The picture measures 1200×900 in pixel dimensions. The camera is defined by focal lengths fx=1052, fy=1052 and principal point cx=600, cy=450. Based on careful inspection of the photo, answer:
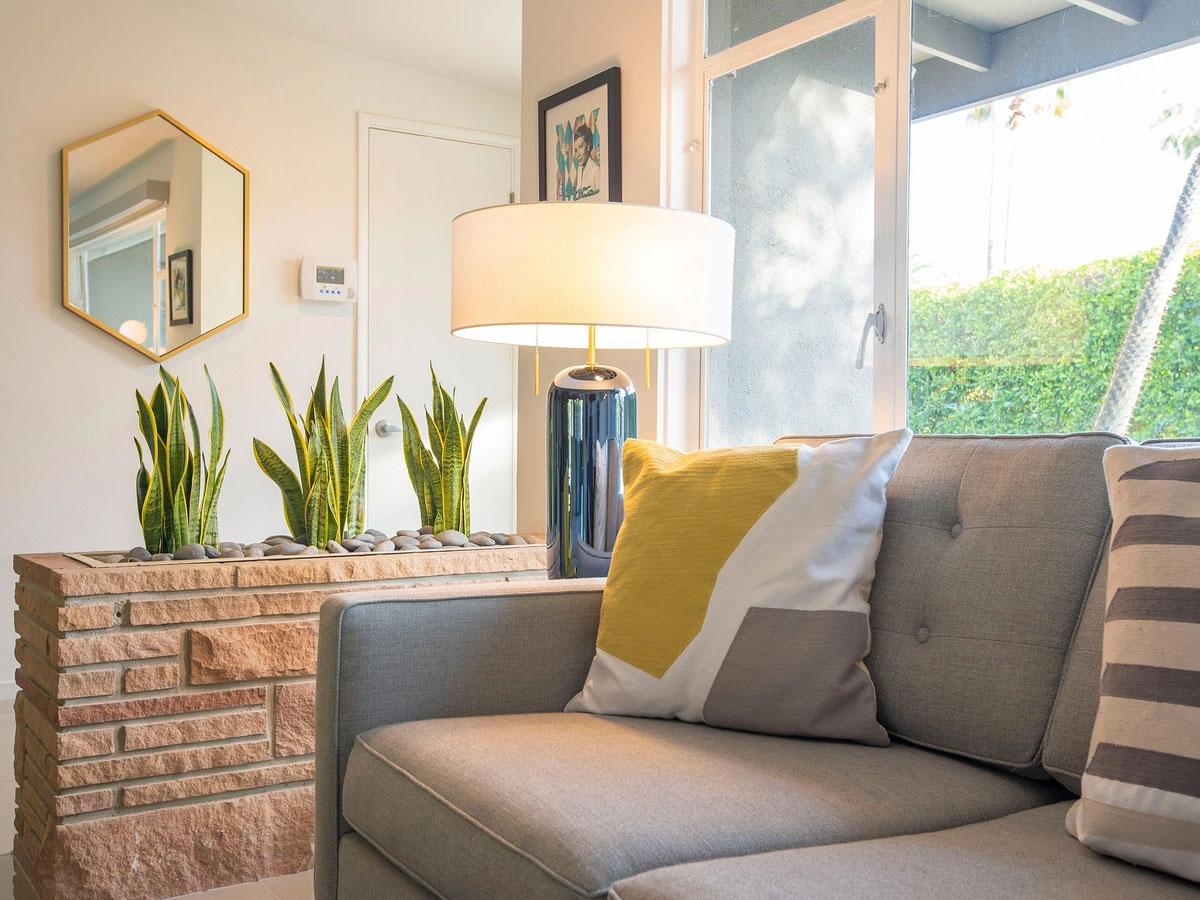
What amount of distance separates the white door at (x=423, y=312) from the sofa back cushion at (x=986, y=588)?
299 cm

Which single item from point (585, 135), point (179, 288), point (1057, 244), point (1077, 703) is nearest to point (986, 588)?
point (1077, 703)

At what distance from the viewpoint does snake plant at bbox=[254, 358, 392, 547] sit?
228 cm

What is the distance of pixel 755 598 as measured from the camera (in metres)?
1.42

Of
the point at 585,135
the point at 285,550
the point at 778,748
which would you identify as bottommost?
the point at 778,748

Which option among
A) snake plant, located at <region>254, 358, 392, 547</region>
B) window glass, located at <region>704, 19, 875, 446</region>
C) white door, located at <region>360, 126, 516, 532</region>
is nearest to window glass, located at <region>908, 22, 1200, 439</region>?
window glass, located at <region>704, 19, 875, 446</region>

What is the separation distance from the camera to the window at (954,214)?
1891mm

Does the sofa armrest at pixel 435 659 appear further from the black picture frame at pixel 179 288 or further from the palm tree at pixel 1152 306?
the black picture frame at pixel 179 288

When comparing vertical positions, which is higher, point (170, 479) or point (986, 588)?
point (170, 479)

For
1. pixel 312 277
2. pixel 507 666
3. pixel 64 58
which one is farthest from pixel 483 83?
pixel 507 666

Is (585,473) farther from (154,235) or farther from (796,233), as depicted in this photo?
(154,235)

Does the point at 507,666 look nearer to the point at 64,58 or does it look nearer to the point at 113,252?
the point at 113,252

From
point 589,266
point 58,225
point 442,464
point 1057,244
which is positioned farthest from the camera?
point 58,225

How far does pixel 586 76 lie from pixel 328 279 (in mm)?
1494

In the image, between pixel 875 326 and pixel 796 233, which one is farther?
pixel 796 233
